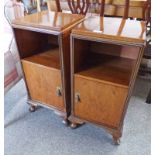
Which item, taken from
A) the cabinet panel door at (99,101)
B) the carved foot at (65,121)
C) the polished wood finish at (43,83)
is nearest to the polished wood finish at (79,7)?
the polished wood finish at (43,83)

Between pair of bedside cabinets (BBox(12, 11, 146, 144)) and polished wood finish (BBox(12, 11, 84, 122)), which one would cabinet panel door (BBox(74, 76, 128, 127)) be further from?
polished wood finish (BBox(12, 11, 84, 122))

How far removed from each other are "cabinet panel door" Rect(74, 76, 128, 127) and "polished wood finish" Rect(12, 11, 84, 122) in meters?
0.12

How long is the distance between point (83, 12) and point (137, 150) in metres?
1.25

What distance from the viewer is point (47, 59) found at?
1.35 m

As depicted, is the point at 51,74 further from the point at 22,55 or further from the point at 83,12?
the point at 83,12

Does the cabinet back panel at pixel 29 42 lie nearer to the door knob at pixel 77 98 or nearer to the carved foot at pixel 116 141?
the door knob at pixel 77 98

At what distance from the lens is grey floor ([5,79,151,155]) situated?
133 cm

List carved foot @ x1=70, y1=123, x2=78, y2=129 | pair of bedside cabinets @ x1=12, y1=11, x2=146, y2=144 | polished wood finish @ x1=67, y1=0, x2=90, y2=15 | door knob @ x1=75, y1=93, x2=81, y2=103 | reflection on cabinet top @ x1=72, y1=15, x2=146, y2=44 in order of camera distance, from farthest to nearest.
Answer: polished wood finish @ x1=67, y1=0, x2=90, y2=15
carved foot @ x1=70, y1=123, x2=78, y2=129
door knob @ x1=75, y1=93, x2=81, y2=103
pair of bedside cabinets @ x1=12, y1=11, x2=146, y2=144
reflection on cabinet top @ x1=72, y1=15, x2=146, y2=44

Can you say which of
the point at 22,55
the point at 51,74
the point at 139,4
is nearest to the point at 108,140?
the point at 51,74

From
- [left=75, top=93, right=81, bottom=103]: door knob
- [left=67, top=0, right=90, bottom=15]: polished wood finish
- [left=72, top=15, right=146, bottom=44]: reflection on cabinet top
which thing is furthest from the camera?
[left=67, top=0, right=90, bottom=15]: polished wood finish

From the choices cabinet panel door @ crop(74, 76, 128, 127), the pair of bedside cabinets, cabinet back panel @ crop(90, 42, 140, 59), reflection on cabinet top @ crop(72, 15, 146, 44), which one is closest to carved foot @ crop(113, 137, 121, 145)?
the pair of bedside cabinets

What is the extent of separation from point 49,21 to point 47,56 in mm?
300

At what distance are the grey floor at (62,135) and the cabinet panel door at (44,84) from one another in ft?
0.65

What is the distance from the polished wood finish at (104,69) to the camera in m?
0.99
